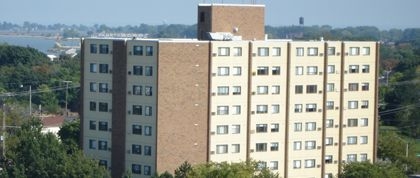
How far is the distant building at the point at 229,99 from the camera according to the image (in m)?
67.2

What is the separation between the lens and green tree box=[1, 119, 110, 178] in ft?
211

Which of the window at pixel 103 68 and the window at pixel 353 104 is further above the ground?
the window at pixel 103 68

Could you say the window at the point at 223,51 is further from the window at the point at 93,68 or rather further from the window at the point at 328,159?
the window at the point at 328,159

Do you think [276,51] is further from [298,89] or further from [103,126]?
[103,126]

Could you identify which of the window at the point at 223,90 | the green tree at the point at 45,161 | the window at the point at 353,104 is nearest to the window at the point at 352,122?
the window at the point at 353,104

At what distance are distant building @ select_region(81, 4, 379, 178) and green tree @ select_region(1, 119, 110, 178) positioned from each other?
10.6 feet

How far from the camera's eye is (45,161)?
65.9m

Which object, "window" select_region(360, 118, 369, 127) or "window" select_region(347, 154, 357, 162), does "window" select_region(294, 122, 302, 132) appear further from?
"window" select_region(360, 118, 369, 127)

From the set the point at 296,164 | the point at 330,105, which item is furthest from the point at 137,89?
the point at 330,105

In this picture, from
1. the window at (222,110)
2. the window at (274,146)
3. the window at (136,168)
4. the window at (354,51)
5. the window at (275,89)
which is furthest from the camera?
the window at (354,51)

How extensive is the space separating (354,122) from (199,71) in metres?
11.5

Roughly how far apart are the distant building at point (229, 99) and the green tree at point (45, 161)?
3.22 m

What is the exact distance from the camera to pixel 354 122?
74125 millimetres

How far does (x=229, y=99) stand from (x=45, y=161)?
34.6ft
